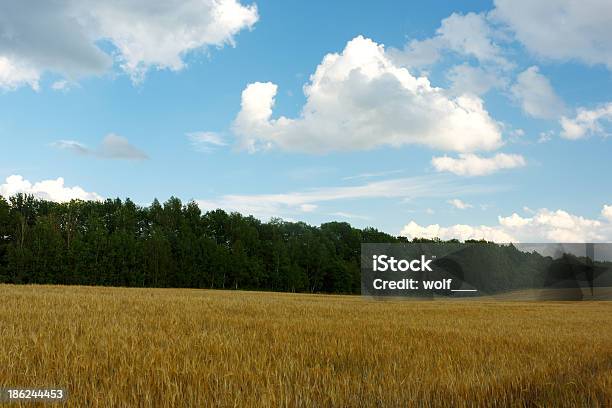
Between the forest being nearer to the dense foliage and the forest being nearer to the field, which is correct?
the dense foliage

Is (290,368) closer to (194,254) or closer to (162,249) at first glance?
(162,249)

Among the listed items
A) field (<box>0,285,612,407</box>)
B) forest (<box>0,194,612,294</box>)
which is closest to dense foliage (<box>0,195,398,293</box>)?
forest (<box>0,194,612,294</box>)

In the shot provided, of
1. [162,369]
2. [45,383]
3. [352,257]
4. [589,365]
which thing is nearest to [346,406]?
[162,369]

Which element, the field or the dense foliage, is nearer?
the field

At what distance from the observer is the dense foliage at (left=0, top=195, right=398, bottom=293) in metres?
72.1

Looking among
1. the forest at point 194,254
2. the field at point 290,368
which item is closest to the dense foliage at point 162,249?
the forest at point 194,254

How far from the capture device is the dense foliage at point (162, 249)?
72062 millimetres

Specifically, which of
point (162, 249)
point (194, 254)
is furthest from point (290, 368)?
point (194, 254)

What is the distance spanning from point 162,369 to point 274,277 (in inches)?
3555

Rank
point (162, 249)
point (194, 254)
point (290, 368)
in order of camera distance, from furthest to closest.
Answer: point (194, 254) → point (162, 249) → point (290, 368)

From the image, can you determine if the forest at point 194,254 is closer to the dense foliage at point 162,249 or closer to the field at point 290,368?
the dense foliage at point 162,249

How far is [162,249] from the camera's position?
265 feet

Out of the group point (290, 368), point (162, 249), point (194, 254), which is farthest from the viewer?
point (194, 254)

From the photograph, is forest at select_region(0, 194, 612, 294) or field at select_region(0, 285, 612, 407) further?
forest at select_region(0, 194, 612, 294)
